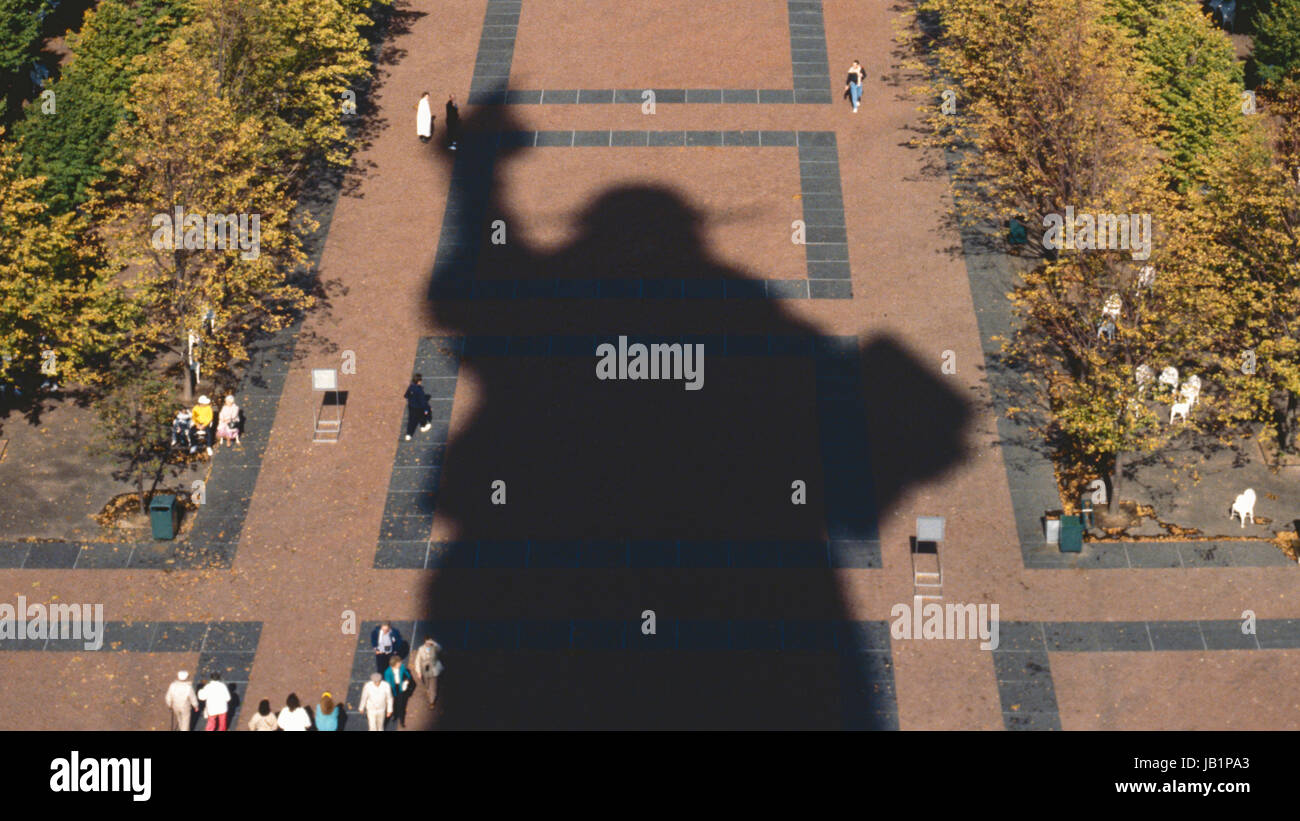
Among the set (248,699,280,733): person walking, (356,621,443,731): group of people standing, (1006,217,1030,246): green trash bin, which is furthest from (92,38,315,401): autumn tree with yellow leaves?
(1006,217,1030,246): green trash bin

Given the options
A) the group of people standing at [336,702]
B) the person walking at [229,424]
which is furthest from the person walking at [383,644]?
the person walking at [229,424]

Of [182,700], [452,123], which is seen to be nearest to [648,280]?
[452,123]

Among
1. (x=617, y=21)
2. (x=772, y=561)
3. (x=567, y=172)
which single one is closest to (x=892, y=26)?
(x=617, y=21)

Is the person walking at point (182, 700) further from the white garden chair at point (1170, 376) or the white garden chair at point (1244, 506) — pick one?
the white garden chair at point (1244, 506)

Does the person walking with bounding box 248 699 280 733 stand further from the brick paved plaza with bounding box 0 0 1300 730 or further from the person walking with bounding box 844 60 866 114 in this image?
the person walking with bounding box 844 60 866 114

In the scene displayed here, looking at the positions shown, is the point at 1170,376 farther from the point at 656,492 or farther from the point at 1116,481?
the point at 656,492

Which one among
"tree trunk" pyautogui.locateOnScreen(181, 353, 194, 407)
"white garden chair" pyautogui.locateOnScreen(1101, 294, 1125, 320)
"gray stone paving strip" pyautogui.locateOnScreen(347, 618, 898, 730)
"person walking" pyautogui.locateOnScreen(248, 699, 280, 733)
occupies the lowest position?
"person walking" pyautogui.locateOnScreen(248, 699, 280, 733)

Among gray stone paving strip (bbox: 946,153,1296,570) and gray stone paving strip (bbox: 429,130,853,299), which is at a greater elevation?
gray stone paving strip (bbox: 429,130,853,299)
